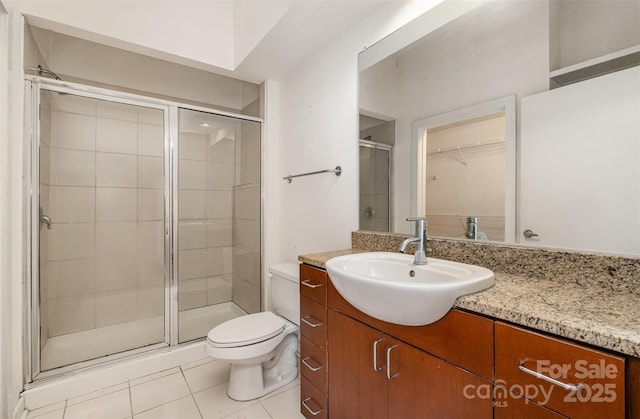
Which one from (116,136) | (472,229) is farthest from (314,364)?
(116,136)

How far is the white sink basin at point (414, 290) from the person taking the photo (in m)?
0.72

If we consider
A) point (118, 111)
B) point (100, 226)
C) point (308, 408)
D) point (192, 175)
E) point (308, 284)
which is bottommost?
point (308, 408)

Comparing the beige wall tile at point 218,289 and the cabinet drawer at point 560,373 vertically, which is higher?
Result: the cabinet drawer at point 560,373

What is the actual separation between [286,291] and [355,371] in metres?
0.78

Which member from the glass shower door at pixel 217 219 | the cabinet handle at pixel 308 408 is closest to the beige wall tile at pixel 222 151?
the glass shower door at pixel 217 219

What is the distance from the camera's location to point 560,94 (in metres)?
0.95

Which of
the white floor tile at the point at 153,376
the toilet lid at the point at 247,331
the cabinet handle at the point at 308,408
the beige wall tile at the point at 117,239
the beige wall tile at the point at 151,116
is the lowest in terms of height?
the white floor tile at the point at 153,376

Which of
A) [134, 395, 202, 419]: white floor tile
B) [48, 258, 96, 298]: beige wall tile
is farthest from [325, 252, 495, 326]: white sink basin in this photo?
[48, 258, 96, 298]: beige wall tile

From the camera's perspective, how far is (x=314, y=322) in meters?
1.30

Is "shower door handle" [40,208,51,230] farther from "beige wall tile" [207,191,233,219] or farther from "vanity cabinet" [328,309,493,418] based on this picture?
"vanity cabinet" [328,309,493,418]

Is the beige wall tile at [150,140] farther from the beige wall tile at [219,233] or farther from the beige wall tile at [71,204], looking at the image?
the beige wall tile at [219,233]

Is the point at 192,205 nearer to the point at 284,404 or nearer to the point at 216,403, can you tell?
the point at 216,403

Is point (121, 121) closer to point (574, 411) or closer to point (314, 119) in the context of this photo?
point (314, 119)

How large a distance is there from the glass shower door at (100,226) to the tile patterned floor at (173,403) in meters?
0.34
